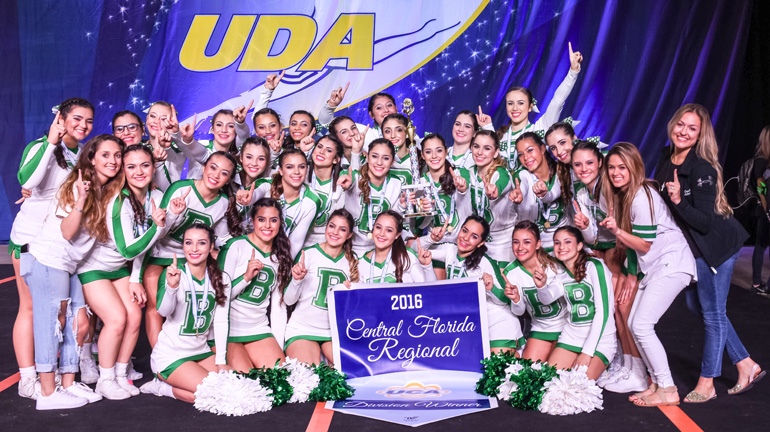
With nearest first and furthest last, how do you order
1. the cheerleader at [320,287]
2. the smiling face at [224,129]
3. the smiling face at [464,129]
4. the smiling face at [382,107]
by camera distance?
the cheerleader at [320,287] → the smiling face at [224,129] → the smiling face at [464,129] → the smiling face at [382,107]

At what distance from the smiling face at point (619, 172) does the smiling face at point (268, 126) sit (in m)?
2.50

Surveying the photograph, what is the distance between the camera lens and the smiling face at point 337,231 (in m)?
4.32

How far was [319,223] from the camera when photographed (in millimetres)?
4672

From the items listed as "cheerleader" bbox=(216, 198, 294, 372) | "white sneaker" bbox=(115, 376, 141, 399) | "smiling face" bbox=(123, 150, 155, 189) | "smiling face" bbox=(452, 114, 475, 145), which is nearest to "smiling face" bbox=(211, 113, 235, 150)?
"cheerleader" bbox=(216, 198, 294, 372)

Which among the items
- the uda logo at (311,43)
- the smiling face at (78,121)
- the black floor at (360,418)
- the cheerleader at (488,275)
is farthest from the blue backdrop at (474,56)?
the black floor at (360,418)

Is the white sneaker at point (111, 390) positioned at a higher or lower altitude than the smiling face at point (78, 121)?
lower

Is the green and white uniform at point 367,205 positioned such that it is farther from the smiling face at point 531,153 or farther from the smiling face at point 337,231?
the smiling face at point 531,153

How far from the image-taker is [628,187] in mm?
3838

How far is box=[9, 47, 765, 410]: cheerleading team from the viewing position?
378 cm

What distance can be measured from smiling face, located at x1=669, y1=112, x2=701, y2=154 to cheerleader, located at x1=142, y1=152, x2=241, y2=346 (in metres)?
2.59

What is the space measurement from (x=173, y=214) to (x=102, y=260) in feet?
1.51

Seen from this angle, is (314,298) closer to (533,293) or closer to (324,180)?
(324,180)

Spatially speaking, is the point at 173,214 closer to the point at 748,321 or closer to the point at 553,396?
the point at 553,396

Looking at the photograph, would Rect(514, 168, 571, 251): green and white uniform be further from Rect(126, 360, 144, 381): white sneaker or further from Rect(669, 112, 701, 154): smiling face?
Rect(126, 360, 144, 381): white sneaker
